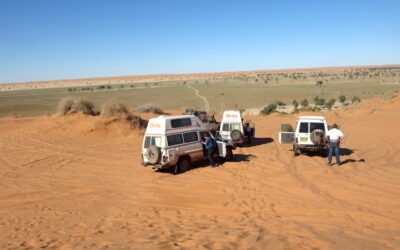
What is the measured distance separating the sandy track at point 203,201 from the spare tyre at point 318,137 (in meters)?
0.86

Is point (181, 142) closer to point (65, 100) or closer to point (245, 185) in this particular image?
point (245, 185)

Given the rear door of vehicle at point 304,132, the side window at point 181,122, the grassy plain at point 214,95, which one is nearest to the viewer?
the side window at point 181,122

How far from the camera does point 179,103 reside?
5481 centimetres

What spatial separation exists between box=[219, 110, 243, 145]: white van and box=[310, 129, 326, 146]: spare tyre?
4.54 metres

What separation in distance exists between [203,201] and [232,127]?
10265 millimetres

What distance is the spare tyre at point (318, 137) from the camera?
57.6 ft

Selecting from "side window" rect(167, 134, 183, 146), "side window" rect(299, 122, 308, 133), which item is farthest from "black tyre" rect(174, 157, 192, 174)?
"side window" rect(299, 122, 308, 133)

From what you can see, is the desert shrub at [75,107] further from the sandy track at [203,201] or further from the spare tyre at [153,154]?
the spare tyre at [153,154]

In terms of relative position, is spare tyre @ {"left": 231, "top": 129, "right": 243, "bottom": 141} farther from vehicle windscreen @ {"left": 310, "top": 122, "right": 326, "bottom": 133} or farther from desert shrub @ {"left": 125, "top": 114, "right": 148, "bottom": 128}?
desert shrub @ {"left": 125, "top": 114, "right": 148, "bottom": 128}

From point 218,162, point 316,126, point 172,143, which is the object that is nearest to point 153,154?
point 172,143

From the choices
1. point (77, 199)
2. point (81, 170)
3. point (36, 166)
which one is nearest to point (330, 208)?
point (77, 199)

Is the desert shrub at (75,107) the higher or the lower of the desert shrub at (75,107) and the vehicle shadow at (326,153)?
the higher

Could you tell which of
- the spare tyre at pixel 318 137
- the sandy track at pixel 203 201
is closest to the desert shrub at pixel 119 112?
the sandy track at pixel 203 201

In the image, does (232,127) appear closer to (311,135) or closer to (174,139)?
(311,135)
